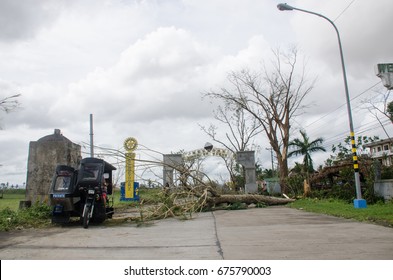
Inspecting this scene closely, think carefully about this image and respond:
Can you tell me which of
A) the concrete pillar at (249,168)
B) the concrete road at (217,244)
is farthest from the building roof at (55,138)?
the concrete pillar at (249,168)

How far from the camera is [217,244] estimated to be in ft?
20.1

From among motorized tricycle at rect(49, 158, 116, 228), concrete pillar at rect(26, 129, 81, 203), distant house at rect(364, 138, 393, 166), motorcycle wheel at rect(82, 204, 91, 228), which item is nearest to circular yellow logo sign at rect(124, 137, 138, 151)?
concrete pillar at rect(26, 129, 81, 203)

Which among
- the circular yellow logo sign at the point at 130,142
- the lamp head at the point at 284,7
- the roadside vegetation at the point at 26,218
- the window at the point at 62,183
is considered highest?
the lamp head at the point at 284,7

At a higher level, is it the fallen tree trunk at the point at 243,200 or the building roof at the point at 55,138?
the building roof at the point at 55,138

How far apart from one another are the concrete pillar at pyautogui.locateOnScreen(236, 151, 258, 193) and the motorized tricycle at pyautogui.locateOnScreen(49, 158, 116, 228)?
1181 cm

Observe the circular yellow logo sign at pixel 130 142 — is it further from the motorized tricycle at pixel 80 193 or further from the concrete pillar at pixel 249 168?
the motorized tricycle at pixel 80 193

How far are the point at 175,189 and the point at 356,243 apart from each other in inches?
348

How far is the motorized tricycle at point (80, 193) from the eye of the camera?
32.3 feet

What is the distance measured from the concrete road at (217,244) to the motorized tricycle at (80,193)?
146 cm

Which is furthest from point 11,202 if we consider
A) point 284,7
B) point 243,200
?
point 284,7

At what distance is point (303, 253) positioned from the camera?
5.12 m

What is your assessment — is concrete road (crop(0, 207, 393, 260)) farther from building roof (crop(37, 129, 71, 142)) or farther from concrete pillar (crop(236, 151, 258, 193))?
concrete pillar (crop(236, 151, 258, 193))

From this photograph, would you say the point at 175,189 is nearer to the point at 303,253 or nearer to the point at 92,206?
the point at 92,206
